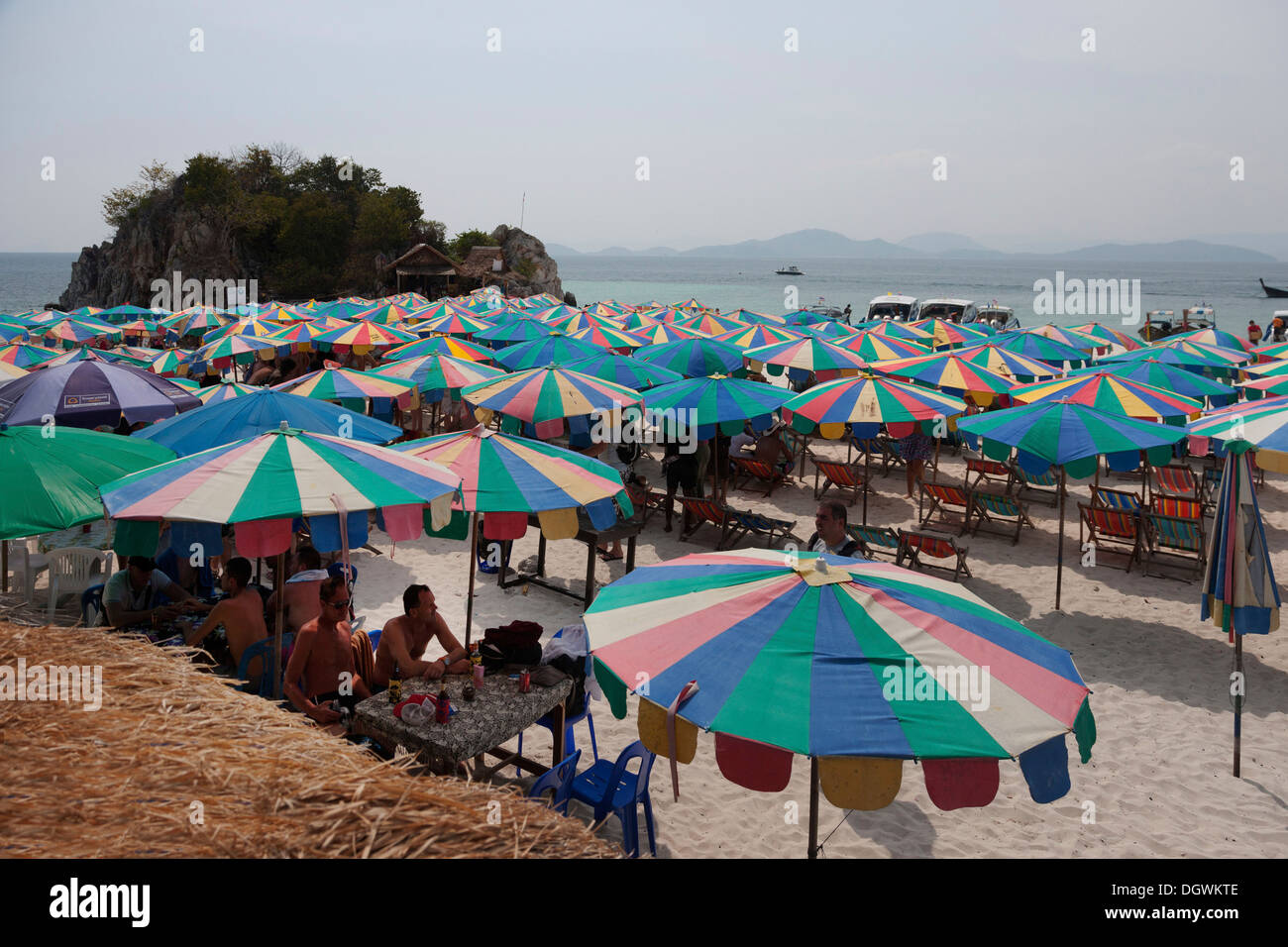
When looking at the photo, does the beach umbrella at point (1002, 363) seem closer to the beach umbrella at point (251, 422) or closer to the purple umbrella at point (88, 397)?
the beach umbrella at point (251, 422)

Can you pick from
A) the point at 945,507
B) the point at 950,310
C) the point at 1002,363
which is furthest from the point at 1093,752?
the point at 950,310

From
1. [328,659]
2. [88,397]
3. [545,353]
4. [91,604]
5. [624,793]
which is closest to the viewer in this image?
[624,793]

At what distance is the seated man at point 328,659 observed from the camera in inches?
193

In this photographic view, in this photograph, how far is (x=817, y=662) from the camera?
292cm

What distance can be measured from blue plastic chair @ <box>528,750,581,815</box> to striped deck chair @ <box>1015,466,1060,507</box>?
10078 millimetres

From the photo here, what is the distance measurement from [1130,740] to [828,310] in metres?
28.4

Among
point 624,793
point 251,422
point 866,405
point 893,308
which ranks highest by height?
point 893,308

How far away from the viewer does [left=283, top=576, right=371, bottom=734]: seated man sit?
4.91 meters

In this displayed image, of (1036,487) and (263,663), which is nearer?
(263,663)

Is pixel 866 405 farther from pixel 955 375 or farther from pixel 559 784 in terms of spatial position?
pixel 559 784

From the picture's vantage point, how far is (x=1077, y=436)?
25.4 ft

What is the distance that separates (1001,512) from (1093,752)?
4.92 m

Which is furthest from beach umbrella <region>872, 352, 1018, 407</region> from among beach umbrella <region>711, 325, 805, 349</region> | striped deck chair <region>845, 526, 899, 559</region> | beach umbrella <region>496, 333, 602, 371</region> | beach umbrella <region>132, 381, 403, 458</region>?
beach umbrella <region>132, 381, 403, 458</region>
